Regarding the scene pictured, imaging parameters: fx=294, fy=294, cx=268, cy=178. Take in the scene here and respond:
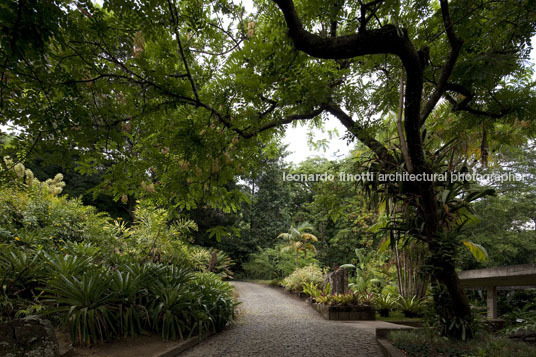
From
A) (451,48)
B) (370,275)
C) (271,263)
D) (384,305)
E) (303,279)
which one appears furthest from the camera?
(271,263)

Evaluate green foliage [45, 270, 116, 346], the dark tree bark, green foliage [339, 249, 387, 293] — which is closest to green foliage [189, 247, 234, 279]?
green foliage [339, 249, 387, 293]

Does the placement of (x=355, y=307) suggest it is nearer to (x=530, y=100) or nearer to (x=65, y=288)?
(x=530, y=100)

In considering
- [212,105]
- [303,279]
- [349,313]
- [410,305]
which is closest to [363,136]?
[212,105]

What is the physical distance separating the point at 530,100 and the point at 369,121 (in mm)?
2432

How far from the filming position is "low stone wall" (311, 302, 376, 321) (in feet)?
26.4

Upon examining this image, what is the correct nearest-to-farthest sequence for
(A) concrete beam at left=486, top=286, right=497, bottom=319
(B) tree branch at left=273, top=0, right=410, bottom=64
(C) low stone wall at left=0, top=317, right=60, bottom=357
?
(C) low stone wall at left=0, top=317, right=60, bottom=357 → (B) tree branch at left=273, top=0, right=410, bottom=64 → (A) concrete beam at left=486, top=286, right=497, bottom=319

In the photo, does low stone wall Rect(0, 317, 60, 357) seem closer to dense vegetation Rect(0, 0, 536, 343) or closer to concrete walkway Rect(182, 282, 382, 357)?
dense vegetation Rect(0, 0, 536, 343)

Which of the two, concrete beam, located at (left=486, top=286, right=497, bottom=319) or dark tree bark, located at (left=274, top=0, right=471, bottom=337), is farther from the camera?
concrete beam, located at (left=486, top=286, right=497, bottom=319)

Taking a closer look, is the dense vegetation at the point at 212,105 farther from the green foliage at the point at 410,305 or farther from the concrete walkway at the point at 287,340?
the green foliage at the point at 410,305

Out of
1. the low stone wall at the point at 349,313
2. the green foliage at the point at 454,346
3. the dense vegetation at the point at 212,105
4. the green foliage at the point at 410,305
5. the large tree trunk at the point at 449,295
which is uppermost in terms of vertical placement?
the dense vegetation at the point at 212,105

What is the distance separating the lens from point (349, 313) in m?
8.09

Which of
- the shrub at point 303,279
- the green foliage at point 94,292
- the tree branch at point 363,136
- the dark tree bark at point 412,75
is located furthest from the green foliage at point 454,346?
the shrub at point 303,279

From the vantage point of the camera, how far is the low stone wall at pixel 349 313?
26.4 feet

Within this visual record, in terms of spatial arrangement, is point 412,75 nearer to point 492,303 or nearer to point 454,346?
point 454,346
